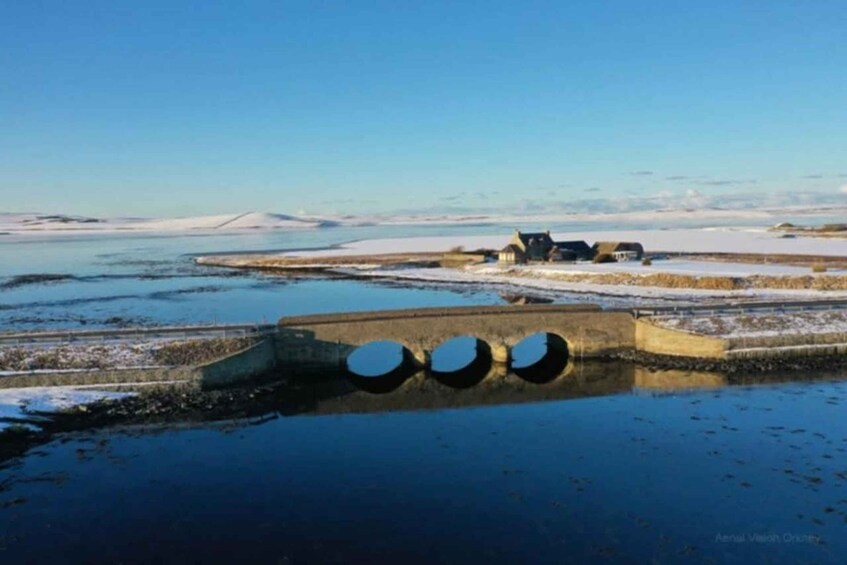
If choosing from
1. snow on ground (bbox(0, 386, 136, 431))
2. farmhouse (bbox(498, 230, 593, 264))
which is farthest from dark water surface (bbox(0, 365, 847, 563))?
farmhouse (bbox(498, 230, 593, 264))

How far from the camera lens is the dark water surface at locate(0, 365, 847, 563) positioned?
17359 mm

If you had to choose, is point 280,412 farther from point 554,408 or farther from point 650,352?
point 650,352

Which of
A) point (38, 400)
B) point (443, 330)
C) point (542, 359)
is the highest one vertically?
point (443, 330)

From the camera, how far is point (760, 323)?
38.7m

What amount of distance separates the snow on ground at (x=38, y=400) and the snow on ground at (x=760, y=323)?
99.1 ft

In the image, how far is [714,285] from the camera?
193ft

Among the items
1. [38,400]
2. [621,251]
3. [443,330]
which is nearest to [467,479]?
[443,330]

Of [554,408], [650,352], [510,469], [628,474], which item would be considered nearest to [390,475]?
[510,469]

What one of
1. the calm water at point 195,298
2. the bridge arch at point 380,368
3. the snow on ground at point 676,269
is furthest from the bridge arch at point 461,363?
the snow on ground at point 676,269

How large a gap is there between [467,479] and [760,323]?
25.6 meters

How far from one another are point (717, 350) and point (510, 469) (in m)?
19.5

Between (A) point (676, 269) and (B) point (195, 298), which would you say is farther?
(A) point (676, 269)

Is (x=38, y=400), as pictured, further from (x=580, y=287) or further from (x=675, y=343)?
(x=580, y=287)

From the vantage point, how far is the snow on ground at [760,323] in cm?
3769
